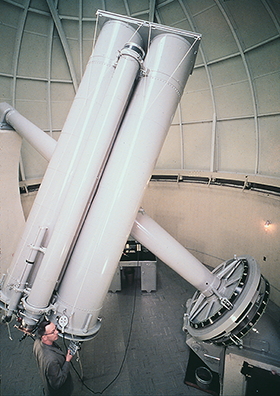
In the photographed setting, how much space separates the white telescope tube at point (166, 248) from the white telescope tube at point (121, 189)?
2.30 feet

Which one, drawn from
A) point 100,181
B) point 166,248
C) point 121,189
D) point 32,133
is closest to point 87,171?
point 100,181

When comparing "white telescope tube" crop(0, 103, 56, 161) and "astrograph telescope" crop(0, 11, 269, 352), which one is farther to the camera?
"white telescope tube" crop(0, 103, 56, 161)

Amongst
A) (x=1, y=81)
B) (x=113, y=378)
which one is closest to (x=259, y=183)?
(x=113, y=378)

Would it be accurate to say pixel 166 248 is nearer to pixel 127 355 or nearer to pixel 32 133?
pixel 127 355

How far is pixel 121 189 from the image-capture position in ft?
10.6

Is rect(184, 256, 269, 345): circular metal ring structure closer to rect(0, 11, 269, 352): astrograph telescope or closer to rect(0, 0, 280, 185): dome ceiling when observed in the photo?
rect(0, 11, 269, 352): astrograph telescope

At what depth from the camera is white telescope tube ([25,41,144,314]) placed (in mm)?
3189

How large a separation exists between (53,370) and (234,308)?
2961 millimetres

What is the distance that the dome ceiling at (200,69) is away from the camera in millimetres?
6109

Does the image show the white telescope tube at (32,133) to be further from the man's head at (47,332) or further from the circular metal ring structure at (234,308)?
the circular metal ring structure at (234,308)

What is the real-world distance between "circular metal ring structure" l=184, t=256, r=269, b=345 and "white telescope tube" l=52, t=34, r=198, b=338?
2.03 metres

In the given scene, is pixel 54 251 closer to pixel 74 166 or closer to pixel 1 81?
pixel 74 166

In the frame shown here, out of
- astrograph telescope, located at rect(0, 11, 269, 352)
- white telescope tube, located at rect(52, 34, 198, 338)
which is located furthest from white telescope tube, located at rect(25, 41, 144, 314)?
white telescope tube, located at rect(52, 34, 198, 338)

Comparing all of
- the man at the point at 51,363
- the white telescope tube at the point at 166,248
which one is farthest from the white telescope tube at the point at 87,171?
the white telescope tube at the point at 166,248
